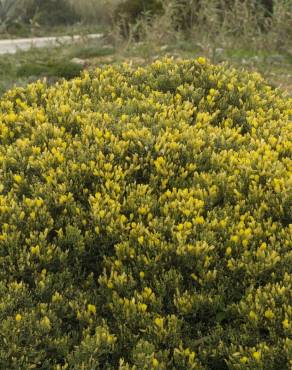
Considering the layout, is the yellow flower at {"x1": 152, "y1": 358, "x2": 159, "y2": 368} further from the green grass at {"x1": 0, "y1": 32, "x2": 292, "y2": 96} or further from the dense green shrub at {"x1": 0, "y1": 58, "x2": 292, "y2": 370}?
the green grass at {"x1": 0, "y1": 32, "x2": 292, "y2": 96}

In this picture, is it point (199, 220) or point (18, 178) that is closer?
point (199, 220)

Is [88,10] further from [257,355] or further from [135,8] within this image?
[257,355]

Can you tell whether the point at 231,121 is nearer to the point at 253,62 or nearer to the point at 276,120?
the point at 276,120

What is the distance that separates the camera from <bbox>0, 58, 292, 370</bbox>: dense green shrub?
3.18 metres

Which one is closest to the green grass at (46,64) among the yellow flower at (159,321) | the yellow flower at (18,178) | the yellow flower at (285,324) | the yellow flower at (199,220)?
the yellow flower at (18,178)

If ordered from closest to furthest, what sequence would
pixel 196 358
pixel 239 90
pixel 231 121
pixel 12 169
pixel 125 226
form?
pixel 196 358
pixel 125 226
pixel 12 169
pixel 231 121
pixel 239 90

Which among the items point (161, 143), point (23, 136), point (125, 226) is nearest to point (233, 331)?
point (125, 226)

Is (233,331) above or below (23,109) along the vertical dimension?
below

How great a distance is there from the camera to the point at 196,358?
3.16m

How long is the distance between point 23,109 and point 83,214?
1853 mm

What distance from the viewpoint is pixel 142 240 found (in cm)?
361

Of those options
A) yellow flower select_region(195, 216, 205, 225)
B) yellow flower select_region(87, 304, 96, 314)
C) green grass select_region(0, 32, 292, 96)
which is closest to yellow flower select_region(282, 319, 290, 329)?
yellow flower select_region(195, 216, 205, 225)

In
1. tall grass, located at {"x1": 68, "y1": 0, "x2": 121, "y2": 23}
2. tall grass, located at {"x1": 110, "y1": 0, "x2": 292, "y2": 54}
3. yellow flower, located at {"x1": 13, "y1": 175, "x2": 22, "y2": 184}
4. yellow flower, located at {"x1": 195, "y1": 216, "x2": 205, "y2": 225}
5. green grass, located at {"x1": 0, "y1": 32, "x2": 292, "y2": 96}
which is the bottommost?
tall grass, located at {"x1": 68, "y1": 0, "x2": 121, "y2": 23}

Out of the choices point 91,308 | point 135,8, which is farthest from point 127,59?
point 91,308
